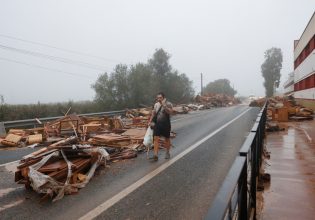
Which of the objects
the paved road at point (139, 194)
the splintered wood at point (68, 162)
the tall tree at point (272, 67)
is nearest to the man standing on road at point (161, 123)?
the paved road at point (139, 194)

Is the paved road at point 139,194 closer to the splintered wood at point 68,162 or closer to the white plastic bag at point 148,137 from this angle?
the splintered wood at point 68,162

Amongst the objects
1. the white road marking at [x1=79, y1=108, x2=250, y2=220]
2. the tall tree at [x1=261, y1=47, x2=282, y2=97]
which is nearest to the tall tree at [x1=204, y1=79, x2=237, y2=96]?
the tall tree at [x1=261, y1=47, x2=282, y2=97]

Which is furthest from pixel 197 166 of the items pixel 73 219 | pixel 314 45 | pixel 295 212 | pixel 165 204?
pixel 314 45

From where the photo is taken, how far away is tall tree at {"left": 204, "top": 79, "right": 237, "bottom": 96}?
131 meters

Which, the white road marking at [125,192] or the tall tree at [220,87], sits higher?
the tall tree at [220,87]

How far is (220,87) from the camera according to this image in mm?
133375

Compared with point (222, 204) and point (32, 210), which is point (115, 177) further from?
point (222, 204)

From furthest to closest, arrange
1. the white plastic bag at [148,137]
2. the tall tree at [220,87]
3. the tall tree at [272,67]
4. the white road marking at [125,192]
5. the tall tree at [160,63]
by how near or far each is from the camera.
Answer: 1. the tall tree at [220,87]
2. the tall tree at [272,67]
3. the tall tree at [160,63]
4. the white plastic bag at [148,137]
5. the white road marking at [125,192]

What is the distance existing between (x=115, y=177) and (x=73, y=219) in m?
2.58

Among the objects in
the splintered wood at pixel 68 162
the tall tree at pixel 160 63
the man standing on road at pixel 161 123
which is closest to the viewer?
the splintered wood at pixel 68 162

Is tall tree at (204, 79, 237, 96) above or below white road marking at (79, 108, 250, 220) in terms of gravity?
above

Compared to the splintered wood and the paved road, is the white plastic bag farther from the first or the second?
the paved road

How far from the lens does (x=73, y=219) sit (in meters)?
4.92

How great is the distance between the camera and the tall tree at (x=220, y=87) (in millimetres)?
131100
